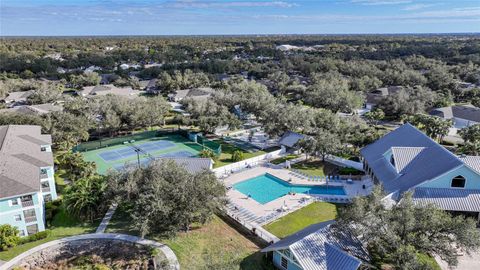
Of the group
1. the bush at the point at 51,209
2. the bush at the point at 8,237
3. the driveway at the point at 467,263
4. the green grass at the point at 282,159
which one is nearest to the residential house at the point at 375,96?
the green grass at the point at 282,159

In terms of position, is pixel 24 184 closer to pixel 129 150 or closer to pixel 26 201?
pixel 26 201

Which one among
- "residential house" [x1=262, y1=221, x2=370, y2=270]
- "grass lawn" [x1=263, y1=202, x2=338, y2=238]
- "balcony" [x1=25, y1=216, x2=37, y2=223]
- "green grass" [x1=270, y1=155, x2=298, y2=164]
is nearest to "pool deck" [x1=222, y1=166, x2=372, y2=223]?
"grass lawn" [x1=263, y1=202, x2=338, y2=238]

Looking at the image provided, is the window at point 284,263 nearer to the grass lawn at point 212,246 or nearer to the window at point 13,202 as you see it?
the grass lawn at point 212,246

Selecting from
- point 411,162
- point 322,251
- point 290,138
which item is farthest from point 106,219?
point 411,162

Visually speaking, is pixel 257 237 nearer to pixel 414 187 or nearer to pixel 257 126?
pixel 414 187

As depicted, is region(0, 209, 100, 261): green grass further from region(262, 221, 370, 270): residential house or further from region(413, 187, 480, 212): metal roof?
region(413, 187, 480, 212): metal roof
